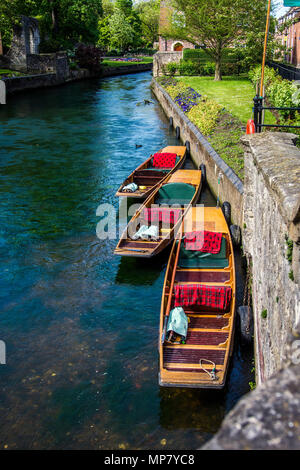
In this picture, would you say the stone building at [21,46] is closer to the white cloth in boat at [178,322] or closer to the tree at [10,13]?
the tree at [10,13]

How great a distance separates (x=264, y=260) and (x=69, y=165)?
56.0 feet

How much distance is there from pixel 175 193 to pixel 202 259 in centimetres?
510

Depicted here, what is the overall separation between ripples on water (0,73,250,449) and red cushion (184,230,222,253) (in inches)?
55.6

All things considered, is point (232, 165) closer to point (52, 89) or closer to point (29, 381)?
point (29, 381)

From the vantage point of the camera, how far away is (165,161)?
800 inches

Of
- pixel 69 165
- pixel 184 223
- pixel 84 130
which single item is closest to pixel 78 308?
pixel 184 223

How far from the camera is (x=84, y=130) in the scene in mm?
30562

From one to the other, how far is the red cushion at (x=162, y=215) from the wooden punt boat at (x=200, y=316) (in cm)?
104

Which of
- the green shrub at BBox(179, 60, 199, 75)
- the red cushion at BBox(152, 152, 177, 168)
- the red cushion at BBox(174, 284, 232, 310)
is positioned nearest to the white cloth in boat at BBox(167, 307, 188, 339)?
the red cushion at BBox(174, 284, 232, 310)

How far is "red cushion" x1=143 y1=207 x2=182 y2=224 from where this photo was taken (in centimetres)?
1389

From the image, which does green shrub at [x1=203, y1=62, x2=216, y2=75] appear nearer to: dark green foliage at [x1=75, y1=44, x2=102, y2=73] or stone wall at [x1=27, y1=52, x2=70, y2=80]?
stone wall at [x1=27, y1=52, x2=70, y2=80]

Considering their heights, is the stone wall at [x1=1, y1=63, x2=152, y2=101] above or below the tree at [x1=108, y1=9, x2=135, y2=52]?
below

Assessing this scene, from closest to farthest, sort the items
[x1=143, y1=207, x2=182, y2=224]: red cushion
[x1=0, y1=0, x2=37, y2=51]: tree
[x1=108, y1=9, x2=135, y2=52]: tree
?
[x1=143, y1=207, x2=182, y2=224]: red cushion
[x1=0, y1=0, x2=37, y2=51]: tree
[x1=108, y1=9, x2=135, y2=52]: tree

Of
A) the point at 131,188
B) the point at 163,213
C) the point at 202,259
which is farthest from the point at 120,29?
the point at 202,259
